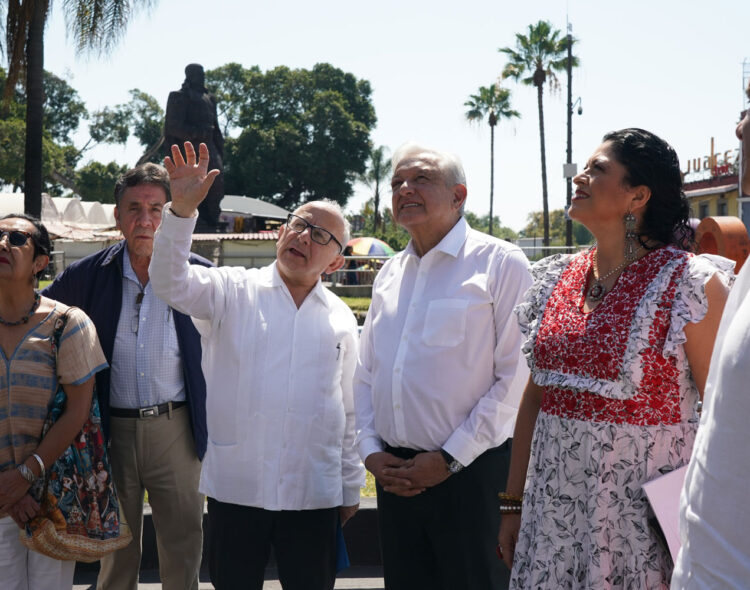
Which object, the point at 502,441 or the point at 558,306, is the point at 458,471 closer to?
the point at 502,441

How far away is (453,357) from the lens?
9.99 ft

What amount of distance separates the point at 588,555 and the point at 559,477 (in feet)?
0.78

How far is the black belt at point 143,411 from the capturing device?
358 cm

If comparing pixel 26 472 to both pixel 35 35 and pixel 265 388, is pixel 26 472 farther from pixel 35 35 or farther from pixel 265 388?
pixel 35 35

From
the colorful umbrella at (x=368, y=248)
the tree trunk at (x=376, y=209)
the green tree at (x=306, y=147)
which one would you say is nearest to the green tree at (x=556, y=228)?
the tree trunk at (x=376, y=209)

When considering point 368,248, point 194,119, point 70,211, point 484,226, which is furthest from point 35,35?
point 484,226

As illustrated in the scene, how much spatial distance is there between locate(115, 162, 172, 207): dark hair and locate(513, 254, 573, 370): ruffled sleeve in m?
1.98

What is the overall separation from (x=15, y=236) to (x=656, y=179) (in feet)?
8.36

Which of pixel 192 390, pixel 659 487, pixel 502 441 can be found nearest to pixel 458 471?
pixel 502 441

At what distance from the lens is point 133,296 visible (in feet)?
12.2

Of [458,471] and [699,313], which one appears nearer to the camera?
[699,313]

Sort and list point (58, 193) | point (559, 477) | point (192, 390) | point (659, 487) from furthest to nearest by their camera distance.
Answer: point (58, 193), point (192, 390), point (559, 477), point (659, 487)

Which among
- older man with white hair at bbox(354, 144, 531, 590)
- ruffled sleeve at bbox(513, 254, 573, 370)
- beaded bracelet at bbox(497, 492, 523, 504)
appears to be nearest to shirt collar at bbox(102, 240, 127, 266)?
older man with white hair at bbox(354, 144, 531, 590)

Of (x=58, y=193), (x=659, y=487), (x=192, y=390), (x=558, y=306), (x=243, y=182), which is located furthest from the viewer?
(x=58, y=193)
